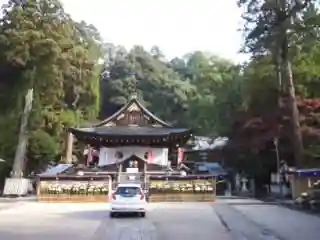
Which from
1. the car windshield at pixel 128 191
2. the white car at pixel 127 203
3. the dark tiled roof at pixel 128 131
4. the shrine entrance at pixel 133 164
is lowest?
the white car at pixel 127 203

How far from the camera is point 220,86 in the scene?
170 feet

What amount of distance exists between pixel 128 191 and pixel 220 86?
30.4 meters

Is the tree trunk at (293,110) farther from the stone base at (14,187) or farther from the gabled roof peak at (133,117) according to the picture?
the stone base at (14,187)

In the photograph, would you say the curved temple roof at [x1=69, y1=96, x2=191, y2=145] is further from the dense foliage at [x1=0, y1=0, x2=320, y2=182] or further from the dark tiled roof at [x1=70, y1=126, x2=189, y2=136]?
the dense foliage at [x1=0, y1=0, x2=320, y2=182]

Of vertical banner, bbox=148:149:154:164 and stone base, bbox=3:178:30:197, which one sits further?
vertical banner, bbox=148:149:154:164

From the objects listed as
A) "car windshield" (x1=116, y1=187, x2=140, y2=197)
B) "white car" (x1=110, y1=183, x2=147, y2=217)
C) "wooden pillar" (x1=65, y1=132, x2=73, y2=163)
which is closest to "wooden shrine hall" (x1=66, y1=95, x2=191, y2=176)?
"wooden pillar" (x1=65, y1=132, x2=73, y2=163)

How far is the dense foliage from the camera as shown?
110ft

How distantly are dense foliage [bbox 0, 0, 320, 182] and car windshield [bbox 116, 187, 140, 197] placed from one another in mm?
14007

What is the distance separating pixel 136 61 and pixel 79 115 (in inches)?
1374

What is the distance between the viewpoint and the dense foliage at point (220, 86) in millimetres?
33406

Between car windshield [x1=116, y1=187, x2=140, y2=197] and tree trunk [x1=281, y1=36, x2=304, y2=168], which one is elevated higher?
tree trunk [x1=281, y1=36, x2=304, y2=168]

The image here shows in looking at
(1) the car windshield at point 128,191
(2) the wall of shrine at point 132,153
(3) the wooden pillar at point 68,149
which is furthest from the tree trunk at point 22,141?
(1) the car windshield at point 128,191

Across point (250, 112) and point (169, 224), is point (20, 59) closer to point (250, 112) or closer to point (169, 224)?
point (250, 112)

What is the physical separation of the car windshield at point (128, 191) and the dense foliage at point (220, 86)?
1401 cm
